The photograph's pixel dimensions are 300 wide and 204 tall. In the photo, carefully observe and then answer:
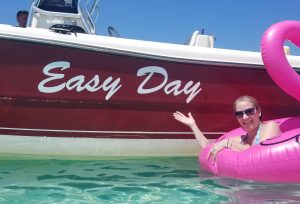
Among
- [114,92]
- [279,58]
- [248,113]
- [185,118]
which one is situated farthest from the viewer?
[185,118]

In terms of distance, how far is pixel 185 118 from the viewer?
4219 millimetres

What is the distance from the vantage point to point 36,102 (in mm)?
4008

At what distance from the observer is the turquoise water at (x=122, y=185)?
116 inches

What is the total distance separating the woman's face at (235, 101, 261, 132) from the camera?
136 inches

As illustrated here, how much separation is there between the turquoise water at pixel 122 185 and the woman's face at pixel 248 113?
50 centimetres

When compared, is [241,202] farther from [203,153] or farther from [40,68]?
[40,68]

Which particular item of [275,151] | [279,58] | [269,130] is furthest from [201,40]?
[275,151]

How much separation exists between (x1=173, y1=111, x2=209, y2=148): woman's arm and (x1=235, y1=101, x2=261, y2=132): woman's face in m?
0.60

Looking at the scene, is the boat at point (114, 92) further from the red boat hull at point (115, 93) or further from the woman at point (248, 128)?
the woman at point (248, 128)

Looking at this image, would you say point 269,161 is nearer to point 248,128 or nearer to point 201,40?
point 248,128

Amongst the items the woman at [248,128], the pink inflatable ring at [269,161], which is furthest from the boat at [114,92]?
the pink inflatable ring at [269,161]

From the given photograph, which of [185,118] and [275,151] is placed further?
[185,118]

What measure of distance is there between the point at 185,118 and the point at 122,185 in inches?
46.8

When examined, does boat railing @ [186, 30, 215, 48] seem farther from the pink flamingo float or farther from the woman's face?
the woman's face
